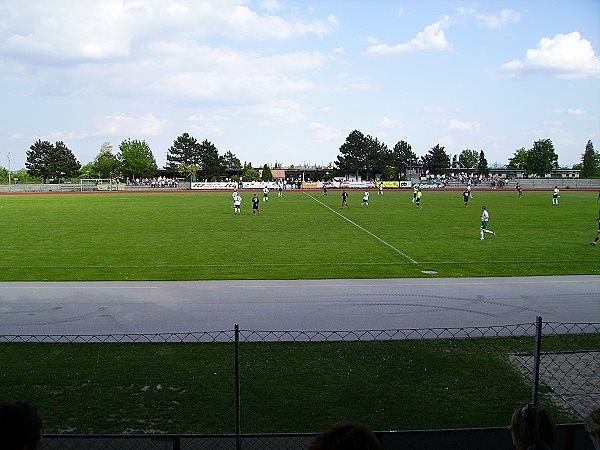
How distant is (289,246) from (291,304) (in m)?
10.7

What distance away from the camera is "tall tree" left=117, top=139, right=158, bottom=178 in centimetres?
13150

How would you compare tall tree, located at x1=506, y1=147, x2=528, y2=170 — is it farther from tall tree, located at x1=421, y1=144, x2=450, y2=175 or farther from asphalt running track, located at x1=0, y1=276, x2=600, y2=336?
asphalt running track, located at x1=0, y1=276, x2=600, y2=336

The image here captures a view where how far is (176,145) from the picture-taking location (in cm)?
12838

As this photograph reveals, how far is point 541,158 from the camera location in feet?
433

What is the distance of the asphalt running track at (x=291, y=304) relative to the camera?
12133 mm

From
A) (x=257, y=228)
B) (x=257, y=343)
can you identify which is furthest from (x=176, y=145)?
(x=257, y=343)

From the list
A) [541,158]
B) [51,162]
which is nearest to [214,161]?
[51,162]

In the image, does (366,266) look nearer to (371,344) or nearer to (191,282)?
(191,282)

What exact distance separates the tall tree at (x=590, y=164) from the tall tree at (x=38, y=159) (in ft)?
434

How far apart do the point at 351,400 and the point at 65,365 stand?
524 cm

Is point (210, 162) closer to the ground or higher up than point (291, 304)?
higher up

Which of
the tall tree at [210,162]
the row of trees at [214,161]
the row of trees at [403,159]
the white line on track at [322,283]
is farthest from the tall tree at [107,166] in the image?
the white line on track at [322,283]

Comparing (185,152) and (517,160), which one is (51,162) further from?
(517,160)

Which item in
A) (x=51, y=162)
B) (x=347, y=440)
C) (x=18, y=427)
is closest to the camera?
(x=347, y=440)
